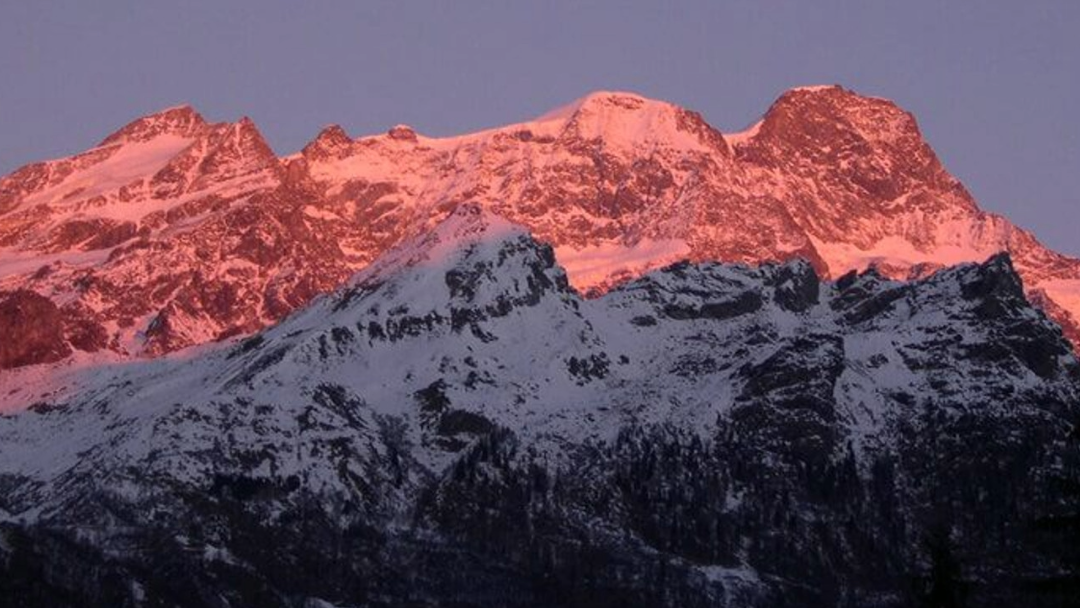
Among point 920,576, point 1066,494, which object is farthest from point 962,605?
point 1066,494

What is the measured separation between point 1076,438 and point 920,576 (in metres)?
7.69

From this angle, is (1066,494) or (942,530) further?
(942,530)

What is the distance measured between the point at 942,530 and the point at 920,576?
1.95m

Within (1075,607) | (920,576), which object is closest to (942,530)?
(920,576)

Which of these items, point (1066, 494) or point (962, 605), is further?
point (962, 605)

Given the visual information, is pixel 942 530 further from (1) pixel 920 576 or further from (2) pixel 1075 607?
(2) pixel 1075 607

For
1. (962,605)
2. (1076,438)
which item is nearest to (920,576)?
(962,605)

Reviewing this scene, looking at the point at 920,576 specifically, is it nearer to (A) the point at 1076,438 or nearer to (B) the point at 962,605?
(B) the point at 962,605

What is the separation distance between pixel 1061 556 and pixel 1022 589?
3051 millimetres

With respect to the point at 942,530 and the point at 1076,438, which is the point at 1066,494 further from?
the point at 942,530

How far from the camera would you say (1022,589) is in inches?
3824

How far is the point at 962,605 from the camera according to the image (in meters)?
98.8

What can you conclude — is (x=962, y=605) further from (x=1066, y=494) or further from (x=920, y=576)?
(x=1066, y=494)

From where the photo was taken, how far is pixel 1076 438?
9425 cm
